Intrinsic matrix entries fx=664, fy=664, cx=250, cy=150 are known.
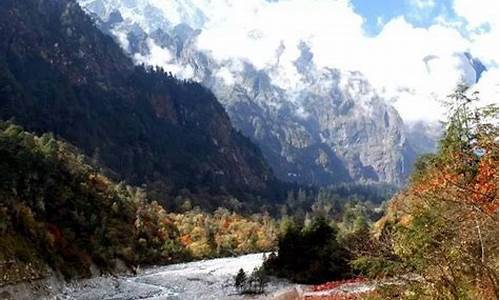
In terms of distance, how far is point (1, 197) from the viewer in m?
55.9

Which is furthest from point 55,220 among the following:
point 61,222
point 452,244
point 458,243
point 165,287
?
point 458,243

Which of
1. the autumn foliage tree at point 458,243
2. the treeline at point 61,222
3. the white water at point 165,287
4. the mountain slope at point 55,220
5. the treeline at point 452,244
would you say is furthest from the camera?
the white water at point 165,287

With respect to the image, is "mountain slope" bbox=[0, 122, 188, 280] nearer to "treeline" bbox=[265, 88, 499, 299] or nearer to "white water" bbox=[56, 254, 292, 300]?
"white water" bbox=[56, 254, 292, 300]

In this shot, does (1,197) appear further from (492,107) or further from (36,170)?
(492,107)

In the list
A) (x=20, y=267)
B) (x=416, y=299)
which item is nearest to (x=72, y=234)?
(x=20, y=267)

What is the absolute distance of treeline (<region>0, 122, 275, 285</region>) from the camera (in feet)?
176

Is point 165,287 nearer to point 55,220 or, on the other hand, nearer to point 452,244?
point 55,220

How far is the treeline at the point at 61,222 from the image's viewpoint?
176ft

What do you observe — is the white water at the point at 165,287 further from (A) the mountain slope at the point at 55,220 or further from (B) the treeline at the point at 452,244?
(B) the treeline at the point at 452,244

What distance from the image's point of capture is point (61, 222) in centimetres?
7038

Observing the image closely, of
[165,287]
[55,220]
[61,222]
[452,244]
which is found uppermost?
[55,220]

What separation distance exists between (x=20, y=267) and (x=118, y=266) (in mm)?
33149

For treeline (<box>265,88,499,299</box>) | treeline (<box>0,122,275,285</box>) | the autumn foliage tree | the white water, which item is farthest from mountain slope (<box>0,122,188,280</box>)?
the autumn foliage tree

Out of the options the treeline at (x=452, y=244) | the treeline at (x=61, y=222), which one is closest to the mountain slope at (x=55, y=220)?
the treeline at (x=61, y=222)
